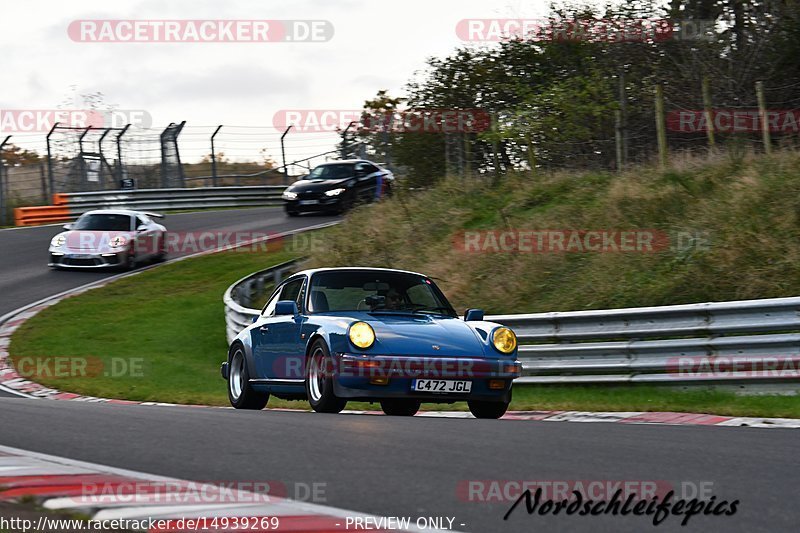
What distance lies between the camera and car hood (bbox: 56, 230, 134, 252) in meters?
24.6

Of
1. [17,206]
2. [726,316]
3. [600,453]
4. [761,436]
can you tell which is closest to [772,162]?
[726,316]

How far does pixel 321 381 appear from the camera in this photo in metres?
9.26

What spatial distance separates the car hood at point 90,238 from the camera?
2459cm

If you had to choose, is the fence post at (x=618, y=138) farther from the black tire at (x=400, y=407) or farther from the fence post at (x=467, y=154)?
the black tire at (x=400, y=407)

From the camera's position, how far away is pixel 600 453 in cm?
600

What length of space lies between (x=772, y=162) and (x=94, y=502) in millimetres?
13028

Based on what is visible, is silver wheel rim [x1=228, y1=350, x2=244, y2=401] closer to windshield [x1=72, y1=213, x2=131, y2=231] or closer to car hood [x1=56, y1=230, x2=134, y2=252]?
car hood [x1=56, y1=230, x2=134, y2=252]

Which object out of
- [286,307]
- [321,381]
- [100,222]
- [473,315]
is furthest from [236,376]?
[100,222]

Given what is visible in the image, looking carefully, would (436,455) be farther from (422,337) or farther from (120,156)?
(120,156)

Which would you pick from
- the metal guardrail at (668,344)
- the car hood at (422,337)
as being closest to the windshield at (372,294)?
the car hood at (422,337)

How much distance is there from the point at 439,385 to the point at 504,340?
77 centimetres

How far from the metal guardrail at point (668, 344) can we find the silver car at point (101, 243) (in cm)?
1411

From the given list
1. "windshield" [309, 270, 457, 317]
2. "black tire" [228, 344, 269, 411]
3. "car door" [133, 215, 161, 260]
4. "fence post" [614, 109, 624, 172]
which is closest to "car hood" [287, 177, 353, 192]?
"car door" [133, 215, 161, 260]

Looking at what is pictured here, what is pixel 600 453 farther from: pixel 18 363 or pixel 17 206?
pixel 17 206
